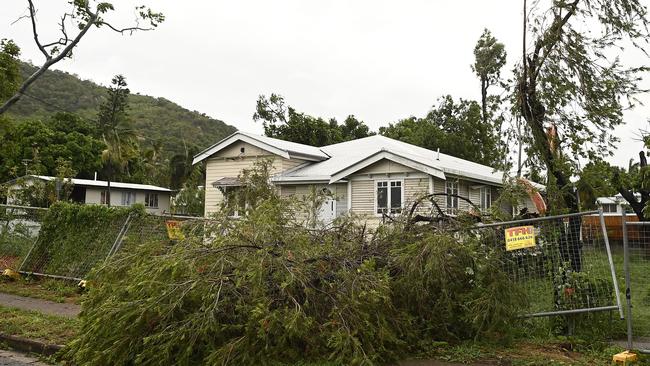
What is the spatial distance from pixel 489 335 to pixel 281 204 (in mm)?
3187

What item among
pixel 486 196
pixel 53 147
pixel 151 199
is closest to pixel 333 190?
pixel 486 196

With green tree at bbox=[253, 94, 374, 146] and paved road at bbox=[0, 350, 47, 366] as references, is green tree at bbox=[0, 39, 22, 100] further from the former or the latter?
green tree at bbox=[253, 94, 374, 146]

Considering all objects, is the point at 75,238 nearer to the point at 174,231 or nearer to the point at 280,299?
the point at 174,231

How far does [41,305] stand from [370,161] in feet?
34.8

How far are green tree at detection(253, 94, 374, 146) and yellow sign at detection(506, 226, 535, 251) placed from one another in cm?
2918

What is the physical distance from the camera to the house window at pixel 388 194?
17.3 metres

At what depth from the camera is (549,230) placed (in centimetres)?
702

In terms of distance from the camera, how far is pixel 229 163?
859 inches

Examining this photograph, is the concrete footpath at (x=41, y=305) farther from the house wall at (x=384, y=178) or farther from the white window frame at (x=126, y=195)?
the white window frame at (x=126, y=195)

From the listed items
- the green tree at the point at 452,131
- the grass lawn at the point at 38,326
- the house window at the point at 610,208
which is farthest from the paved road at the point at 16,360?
the house window at the point at 610,208

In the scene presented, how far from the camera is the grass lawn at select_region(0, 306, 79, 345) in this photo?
7176 millimetres

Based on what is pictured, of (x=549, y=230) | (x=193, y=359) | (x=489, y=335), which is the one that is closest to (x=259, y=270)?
(x=193, y=359)

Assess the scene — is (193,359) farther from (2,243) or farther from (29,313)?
(2,243)

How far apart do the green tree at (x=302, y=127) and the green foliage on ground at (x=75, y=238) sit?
24522 millimetres
